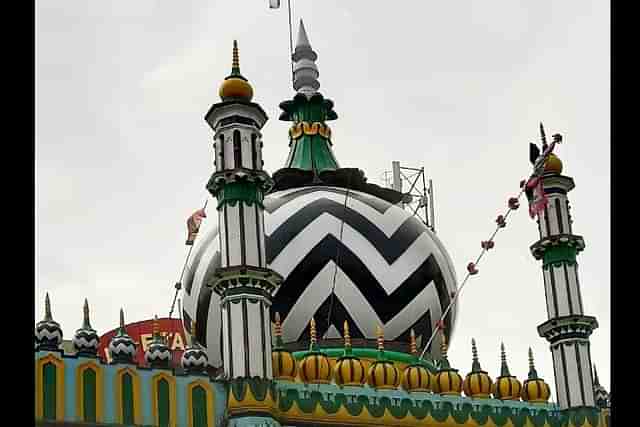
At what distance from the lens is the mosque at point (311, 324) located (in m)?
11.0

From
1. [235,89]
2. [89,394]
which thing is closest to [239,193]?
[235,89]

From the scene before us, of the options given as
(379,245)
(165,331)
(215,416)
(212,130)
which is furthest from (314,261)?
(165,331)

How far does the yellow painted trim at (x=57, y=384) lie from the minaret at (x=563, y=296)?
5.70m

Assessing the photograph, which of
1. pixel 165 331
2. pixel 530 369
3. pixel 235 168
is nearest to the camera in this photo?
pixel 235 168

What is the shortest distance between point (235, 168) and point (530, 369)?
4206mm

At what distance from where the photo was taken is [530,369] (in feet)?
43.6

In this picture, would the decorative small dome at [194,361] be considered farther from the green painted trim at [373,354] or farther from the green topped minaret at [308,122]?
the green topped minaret at [308,122]

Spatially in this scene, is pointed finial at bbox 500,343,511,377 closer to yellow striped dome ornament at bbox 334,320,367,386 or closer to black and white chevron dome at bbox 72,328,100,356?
yellow striped dome ornament at bbox 334,320,367,386

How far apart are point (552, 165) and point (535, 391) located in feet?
9.26

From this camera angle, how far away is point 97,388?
10820 millimetres

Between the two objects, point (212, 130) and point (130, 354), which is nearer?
point (130, 354)

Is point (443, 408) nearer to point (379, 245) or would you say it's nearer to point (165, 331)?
point (379, 245)
